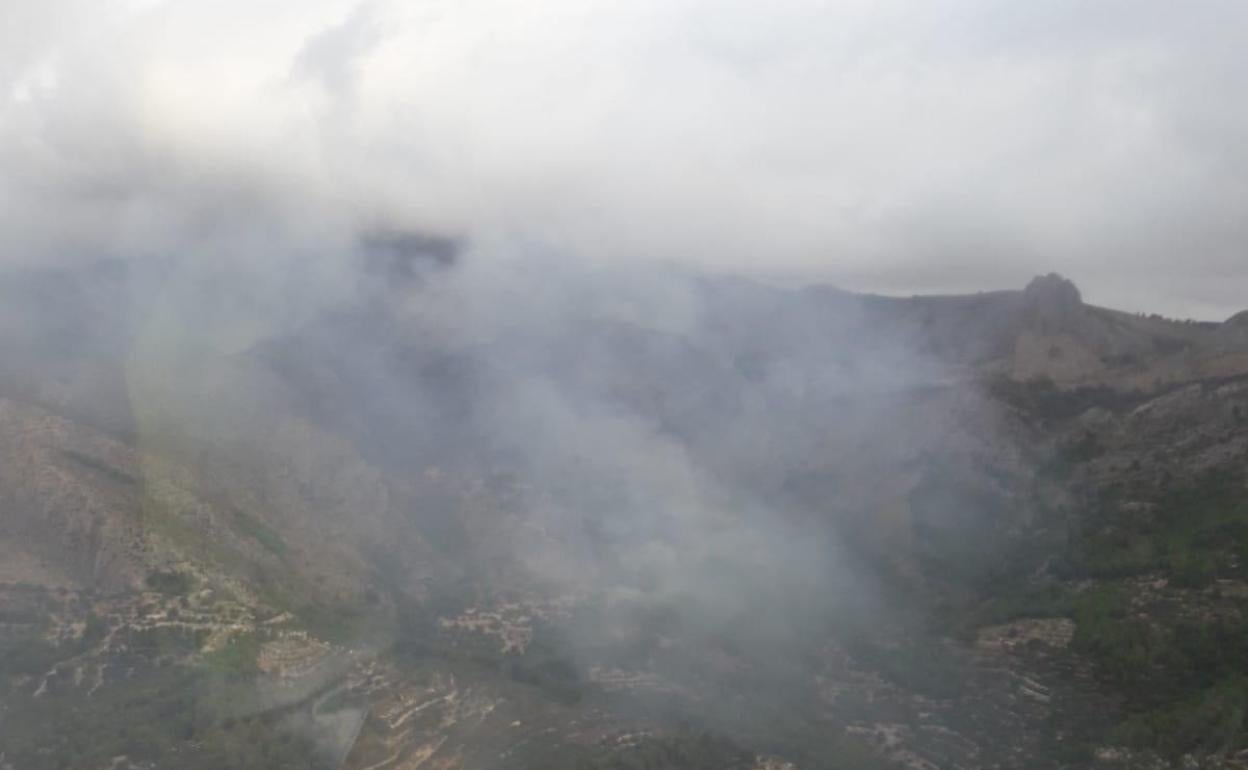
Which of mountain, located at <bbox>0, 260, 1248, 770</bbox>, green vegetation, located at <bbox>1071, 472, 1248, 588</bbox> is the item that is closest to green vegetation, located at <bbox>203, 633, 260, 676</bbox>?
mountain, located at <bbox>0, 260, 1248, 770</bbox>

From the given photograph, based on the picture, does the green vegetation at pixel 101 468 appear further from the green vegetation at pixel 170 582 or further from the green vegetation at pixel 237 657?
the green vegetation at pixel 237 657

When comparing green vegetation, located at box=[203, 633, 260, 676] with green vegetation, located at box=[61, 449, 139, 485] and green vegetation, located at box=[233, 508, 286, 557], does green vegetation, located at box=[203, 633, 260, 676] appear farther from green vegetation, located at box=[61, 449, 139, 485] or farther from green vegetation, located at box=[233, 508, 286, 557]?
green vegetation, located at box=[61, 449, 139, 485]

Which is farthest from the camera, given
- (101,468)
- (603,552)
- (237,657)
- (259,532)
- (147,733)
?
(603,552)

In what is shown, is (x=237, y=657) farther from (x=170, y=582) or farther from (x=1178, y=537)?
(x=1178, y=537)

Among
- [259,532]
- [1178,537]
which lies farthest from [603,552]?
[1178,537]

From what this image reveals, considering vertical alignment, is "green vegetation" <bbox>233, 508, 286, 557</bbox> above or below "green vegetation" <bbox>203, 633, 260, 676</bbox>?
above

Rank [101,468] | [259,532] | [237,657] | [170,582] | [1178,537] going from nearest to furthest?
[237,657]
[170,582]
[1178,537]
[101,468]
[259,532]

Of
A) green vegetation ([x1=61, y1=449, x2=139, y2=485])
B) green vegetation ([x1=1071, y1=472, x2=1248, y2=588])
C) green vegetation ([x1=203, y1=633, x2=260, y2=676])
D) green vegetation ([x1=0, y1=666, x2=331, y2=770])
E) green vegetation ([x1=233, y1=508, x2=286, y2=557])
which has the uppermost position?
green vegetation ([x1=61, y1=449, x2=139, y2=485])

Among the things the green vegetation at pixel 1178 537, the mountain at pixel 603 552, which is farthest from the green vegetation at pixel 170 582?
the green vegetation at pixel 1178 537

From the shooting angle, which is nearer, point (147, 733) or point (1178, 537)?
point (147, 733)

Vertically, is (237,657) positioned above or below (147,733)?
above
